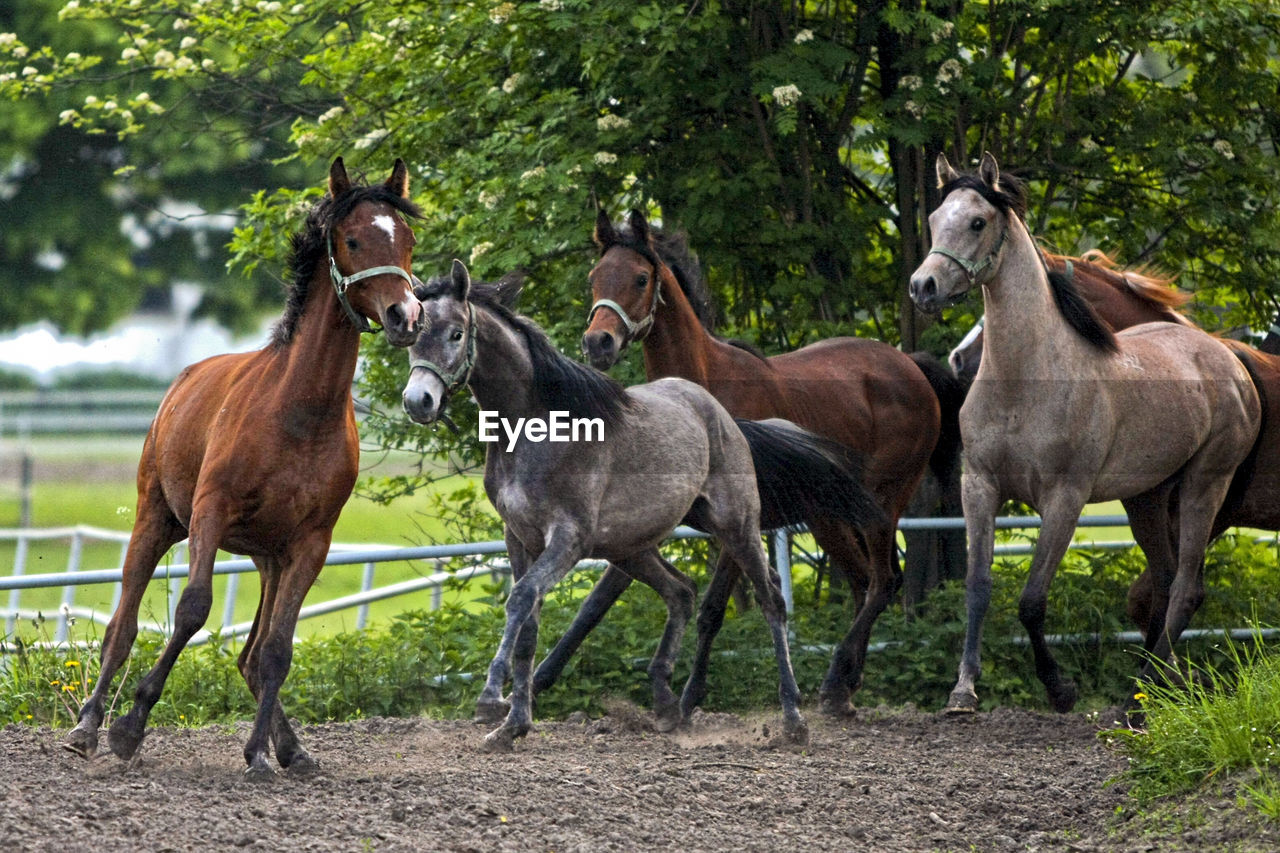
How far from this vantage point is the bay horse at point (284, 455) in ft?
18.3

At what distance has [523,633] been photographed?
6.20 meters

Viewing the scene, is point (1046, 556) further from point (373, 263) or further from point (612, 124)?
point (612, 124)

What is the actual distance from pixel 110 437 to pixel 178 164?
48.3ft

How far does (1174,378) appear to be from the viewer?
744cm

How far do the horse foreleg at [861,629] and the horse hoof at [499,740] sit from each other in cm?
226

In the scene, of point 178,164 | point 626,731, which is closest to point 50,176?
point 178,164

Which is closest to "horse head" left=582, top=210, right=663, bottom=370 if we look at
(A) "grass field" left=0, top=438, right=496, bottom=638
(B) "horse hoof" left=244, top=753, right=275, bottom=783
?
(B) "horse hoof" left=244, top=753, right=275, bottom=783

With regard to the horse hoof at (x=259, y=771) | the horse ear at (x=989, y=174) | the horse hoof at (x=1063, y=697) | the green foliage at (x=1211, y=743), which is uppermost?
the horse ear at (x=989, y=174)

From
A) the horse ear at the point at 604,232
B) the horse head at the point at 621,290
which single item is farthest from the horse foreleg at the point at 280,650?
the horse ear at the point at 604,232

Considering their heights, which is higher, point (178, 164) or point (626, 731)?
point (178, 164)

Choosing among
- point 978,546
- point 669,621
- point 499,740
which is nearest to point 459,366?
point 499,740

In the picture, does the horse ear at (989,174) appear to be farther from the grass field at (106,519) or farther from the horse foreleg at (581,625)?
the grass field at (106,519)

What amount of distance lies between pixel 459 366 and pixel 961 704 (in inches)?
108

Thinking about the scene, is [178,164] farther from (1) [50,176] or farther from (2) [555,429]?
(2) [555,429]
